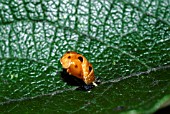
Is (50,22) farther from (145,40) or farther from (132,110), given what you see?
(132,110)

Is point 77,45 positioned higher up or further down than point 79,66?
higher up

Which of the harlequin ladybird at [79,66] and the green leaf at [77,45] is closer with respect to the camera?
the green leaf at [77,45]

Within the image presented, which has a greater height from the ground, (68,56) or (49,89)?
(68,56)

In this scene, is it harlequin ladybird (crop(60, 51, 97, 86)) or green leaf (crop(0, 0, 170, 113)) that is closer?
green leaf (crop(0, 0, 170, 113))

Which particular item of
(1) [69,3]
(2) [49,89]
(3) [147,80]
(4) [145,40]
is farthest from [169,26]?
(2) [49,89]

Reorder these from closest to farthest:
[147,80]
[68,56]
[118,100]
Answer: [118,100] → [147,80] → [68,56]
